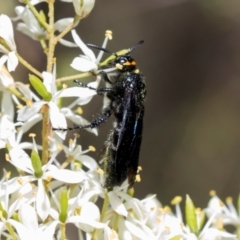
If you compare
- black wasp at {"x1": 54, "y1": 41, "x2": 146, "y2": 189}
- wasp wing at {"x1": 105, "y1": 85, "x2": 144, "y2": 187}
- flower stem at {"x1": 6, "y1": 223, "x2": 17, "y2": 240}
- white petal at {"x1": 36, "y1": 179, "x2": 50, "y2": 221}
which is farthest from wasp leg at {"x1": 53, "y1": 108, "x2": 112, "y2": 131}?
flower stem at {"x1": 6, "y1": 223, "x2": 17, "y2": 240}

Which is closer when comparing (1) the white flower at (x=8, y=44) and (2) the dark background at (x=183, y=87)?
(1) the white flower at (x=8, y=44)

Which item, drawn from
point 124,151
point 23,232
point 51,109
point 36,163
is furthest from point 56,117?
point 23,232

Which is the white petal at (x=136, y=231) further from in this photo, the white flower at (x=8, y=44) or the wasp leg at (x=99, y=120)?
the white flower at (x=8, y=44)

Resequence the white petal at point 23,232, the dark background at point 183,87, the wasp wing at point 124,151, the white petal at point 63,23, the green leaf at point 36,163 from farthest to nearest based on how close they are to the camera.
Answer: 1. the dark background at point 183,87
2. the white petal at point 63,23
3. the wasp wing at point 124,151
4. the green leaf at point 36,163
5. the white petal at point 23,232

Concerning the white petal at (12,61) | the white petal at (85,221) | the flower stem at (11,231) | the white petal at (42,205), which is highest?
the white petal at (12,61)

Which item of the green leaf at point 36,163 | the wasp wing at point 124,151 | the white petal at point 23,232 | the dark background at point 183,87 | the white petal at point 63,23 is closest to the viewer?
the white petal at point 23,232

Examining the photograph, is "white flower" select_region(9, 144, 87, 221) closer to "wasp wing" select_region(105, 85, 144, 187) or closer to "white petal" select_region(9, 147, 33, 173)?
"white petal" select_region(9, 147, 33, 173)

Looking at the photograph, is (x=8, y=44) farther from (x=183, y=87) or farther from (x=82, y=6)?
(x=183, y=87)

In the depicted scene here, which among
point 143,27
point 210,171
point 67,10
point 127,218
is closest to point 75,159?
point 127,218

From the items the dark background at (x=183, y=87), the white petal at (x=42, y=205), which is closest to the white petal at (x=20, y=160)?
the white petal at (x=42, y=205)
